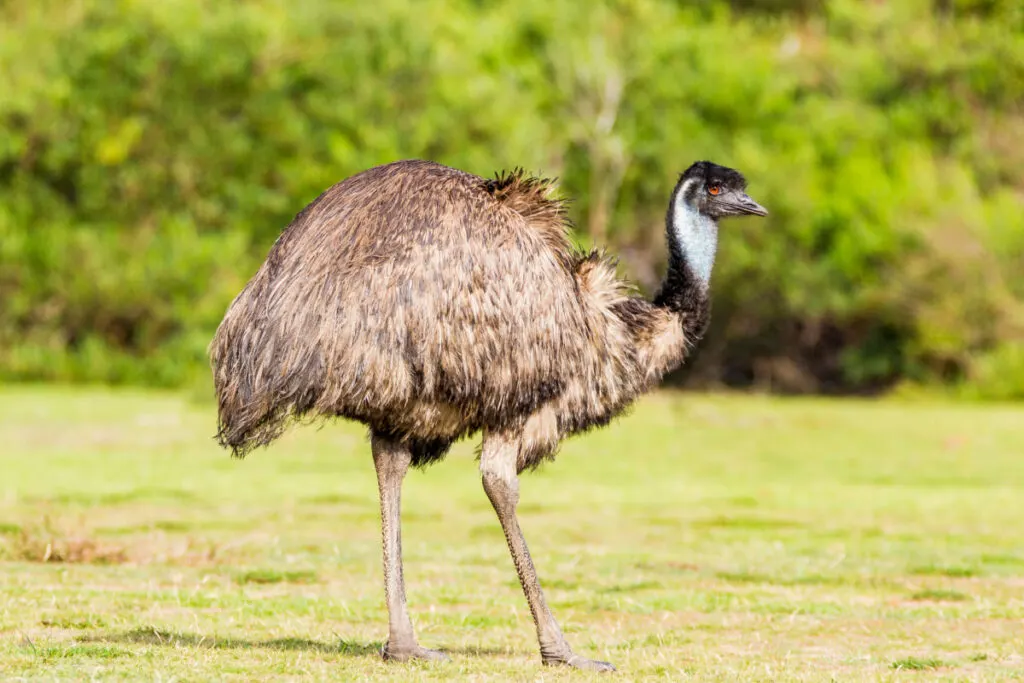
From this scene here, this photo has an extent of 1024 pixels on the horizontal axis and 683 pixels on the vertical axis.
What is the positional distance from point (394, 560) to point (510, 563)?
382 centimetres

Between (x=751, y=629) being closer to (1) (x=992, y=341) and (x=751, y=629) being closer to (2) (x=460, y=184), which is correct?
(2) (x=460, y=184)

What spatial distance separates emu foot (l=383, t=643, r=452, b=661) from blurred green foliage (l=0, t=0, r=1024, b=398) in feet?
76.5

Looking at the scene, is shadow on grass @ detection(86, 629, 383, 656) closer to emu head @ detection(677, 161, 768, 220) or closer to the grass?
the grass

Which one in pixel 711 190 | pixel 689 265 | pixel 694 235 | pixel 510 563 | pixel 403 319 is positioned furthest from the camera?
pixel 510 563

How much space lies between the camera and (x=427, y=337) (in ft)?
22.6

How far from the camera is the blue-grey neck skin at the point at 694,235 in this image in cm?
828

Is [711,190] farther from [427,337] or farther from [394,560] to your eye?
[394,560]

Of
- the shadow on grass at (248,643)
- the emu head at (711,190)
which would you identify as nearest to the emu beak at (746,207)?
the emu head at (711,190)

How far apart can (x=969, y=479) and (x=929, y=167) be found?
17003 millimetres

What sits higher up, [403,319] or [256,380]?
[403,319]

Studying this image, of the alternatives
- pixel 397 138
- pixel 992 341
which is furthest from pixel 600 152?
pixel 992 341

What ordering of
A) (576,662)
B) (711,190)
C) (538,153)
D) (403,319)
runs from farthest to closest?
(538,153) < (711,190) < (576,662) < (403,319)

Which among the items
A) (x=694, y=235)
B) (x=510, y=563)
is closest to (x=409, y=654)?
(x=694, y=235)

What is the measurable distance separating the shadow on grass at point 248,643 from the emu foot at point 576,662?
23.9 inches
